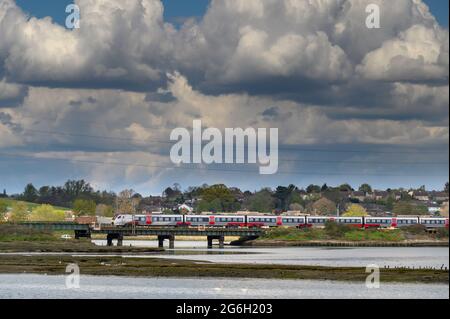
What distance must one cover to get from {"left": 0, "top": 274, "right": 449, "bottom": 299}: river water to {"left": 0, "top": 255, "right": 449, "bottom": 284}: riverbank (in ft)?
12.0

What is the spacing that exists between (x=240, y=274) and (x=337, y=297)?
2386 cm

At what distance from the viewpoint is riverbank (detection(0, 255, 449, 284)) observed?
110 meters

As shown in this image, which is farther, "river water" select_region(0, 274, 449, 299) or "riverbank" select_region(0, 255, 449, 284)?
"riverbank" select_region(0, 255, 449, 284)

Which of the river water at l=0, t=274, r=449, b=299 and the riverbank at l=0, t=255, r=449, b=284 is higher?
the riverbank at l=0, t=255, r=449, b=284

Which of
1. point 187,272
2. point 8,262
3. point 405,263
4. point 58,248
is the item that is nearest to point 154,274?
point 187,272

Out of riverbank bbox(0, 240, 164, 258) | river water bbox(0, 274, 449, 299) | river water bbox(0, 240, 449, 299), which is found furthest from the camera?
riverbank bbox(0, 240, 164, 258)

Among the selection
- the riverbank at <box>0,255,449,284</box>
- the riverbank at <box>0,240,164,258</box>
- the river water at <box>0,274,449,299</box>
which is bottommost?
the river water at <box>0,274,449,299</box>

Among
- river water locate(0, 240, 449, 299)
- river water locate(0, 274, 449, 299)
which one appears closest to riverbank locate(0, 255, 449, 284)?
river water locate(0, 240, 449, 299)

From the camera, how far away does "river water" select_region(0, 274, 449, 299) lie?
91438 mm

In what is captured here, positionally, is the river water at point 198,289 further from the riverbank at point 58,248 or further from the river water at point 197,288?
the riverbank at point 58,248

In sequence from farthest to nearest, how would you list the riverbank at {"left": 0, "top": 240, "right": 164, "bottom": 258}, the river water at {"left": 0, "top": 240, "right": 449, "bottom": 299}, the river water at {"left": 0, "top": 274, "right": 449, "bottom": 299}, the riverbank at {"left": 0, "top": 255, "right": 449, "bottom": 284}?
the riverbank at {"left": 0, "top": 240, "right": 164, "bottom": 258} < the riverbank at {"left": 0, "top": 255, "right": 449, "bottom": 284} < the river water at {"left": 0, "top": 240, "right": 449, "bottom": 299} < the river water at {"left": 0, "top": 274, "right": 449, "bottom": 299}

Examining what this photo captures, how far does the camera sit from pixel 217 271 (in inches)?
4574

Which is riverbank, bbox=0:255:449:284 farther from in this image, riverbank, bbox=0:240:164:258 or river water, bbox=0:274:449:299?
riverbank, bbox=0:240:164:258
